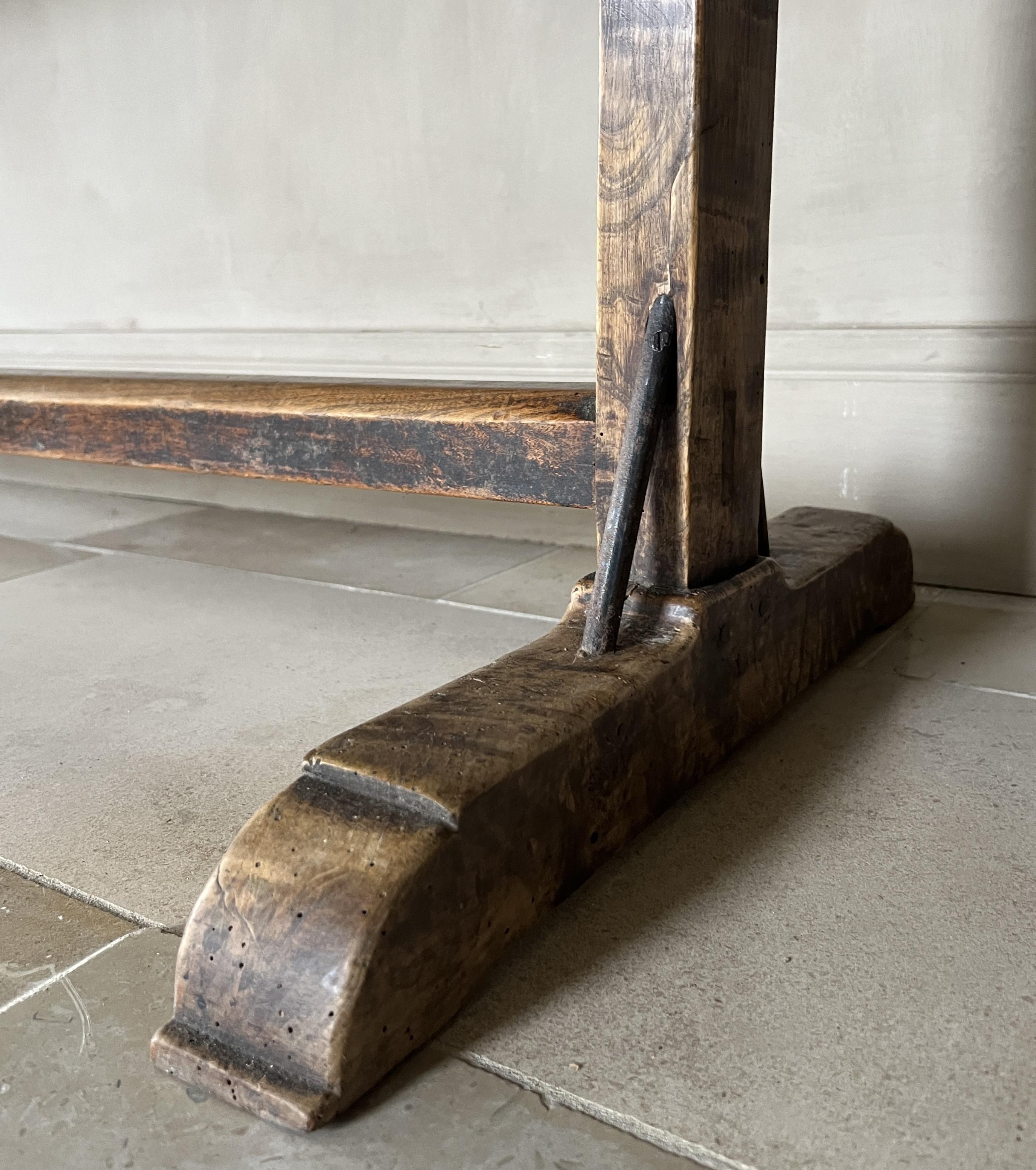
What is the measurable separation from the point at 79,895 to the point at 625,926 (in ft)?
1.55

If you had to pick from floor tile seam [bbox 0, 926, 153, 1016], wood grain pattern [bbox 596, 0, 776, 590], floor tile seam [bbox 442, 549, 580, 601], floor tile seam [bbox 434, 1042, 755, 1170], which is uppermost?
wood grain pattern [bbox 596, 0, 776, 590]

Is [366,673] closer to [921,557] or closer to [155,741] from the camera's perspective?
[155,741]

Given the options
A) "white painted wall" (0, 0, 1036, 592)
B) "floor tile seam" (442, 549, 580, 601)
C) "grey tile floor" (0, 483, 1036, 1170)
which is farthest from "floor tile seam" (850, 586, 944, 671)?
"floor tile seam" (442, 549, 580, 601)

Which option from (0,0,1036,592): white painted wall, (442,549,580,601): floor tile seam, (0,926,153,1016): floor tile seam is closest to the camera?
(0,926,153,1016): floor tile seam

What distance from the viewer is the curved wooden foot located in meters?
0.72

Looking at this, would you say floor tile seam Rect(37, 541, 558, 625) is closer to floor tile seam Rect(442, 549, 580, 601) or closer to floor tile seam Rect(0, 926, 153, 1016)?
floor tile seam Rect(442, 549, 580, 601)

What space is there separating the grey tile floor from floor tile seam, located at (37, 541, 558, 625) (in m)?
0.03

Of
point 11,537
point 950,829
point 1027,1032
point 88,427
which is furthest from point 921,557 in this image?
point 11,537

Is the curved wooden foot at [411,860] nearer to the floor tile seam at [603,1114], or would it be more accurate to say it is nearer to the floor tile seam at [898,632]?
the floor tile seam at [603,1114]

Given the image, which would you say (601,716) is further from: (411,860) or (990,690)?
(990,690)

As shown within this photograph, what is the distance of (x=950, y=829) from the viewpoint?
40.4 inches

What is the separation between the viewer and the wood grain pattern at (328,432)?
132 cm

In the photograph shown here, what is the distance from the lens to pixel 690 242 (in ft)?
3.46

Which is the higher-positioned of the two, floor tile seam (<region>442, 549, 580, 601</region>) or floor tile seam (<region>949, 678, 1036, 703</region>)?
floor tile seam (<region>949, 678, 1036, 703</region>)
